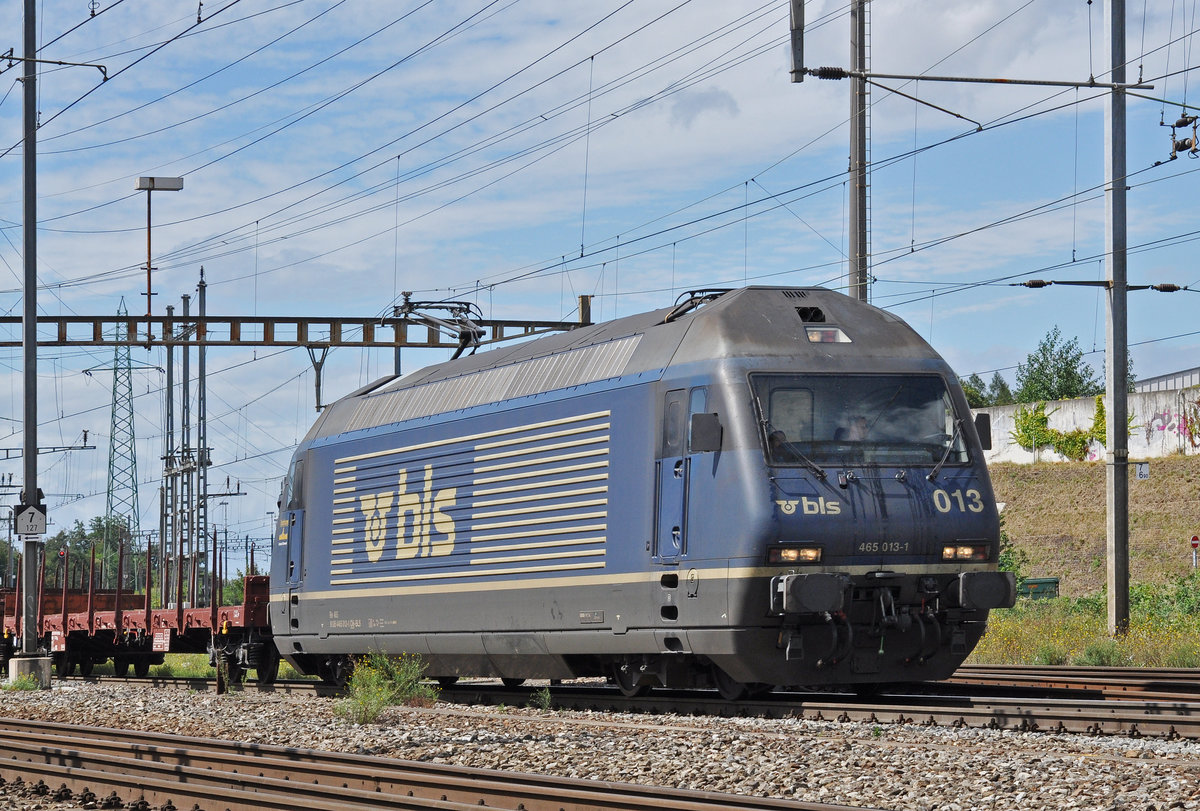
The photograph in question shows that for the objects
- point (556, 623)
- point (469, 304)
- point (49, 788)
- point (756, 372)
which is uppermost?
point (469, 304)

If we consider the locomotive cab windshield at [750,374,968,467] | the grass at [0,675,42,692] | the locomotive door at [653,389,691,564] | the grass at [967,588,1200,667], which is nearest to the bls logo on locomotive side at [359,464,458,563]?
the locomotive door at [653,389,691,564]

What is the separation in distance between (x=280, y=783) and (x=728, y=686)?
5.36 meters

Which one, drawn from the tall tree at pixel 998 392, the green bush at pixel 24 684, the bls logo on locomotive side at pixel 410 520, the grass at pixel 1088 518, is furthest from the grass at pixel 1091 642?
the tall tree at pixel 998 392

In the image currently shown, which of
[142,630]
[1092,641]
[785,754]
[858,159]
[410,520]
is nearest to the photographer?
[785,754]

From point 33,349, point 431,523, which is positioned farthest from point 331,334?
point 431,523

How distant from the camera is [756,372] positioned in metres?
13.9

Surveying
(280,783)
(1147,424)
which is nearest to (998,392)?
(1147,424)

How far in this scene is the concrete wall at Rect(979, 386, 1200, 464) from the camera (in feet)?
180

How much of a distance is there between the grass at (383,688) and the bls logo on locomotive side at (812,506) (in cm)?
476

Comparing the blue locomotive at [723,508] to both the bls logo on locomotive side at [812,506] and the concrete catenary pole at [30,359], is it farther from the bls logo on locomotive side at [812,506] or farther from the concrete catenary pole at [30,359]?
the concrete catenary pole at [30,359]

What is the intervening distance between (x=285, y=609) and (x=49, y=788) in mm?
9557

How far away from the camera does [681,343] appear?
14617mm

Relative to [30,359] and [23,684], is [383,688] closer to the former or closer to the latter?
[23,684]

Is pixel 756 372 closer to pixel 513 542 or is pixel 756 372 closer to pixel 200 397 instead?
pixel 513 542
